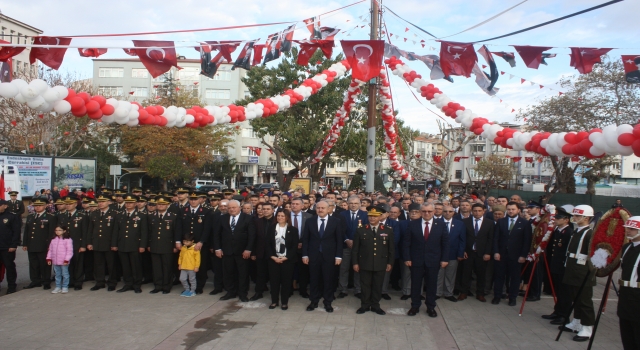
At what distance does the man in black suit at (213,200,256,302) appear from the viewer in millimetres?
7781

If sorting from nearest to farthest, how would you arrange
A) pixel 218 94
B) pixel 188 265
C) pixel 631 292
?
pixel 631 292 < pixel 188 265 < pixel 218 94

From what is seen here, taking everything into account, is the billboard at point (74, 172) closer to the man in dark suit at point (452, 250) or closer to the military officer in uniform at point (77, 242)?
the military officer in uniform at point (77, 242)

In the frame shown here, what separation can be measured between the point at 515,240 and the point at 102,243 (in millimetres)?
6858

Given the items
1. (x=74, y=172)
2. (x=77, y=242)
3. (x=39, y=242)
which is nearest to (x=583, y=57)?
(x=77, y=242)

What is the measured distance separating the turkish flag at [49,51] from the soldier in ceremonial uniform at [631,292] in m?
7.29

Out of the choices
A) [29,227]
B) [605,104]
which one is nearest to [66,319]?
[29,227]

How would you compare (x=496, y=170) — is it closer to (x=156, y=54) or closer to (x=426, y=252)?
(x=426, y=252)

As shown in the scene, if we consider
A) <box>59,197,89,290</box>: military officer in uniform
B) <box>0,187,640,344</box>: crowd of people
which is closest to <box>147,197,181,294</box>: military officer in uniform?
<box>0,187,640,344</box>: crowd of people

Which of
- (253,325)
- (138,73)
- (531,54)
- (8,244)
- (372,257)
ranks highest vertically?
(138,73)

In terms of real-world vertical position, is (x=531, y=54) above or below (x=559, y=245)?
above

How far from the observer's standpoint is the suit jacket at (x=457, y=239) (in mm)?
8016

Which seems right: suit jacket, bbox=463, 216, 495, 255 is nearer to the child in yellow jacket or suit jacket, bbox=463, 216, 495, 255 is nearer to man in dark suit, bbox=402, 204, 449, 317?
man in dark suit, bbox=402, 204, 449, 317

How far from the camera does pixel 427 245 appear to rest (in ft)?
23.9

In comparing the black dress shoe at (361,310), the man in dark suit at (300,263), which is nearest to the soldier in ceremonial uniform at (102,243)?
the man in dark suit at (300,263)
